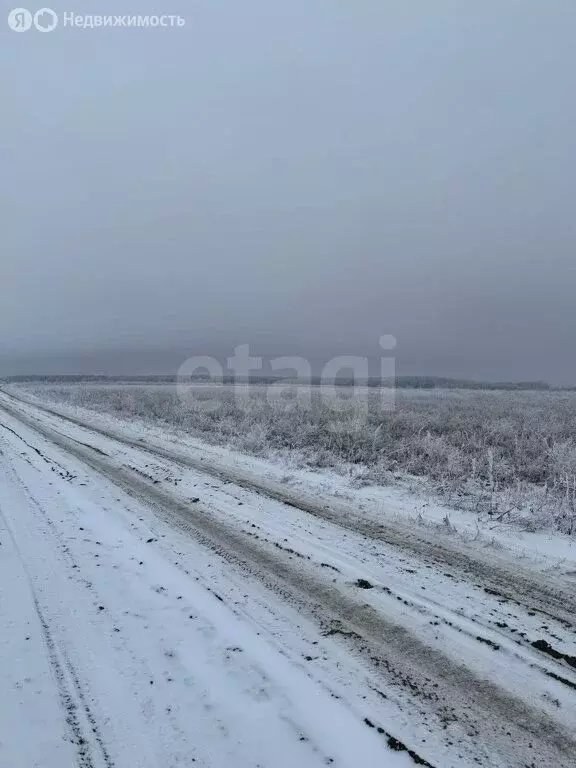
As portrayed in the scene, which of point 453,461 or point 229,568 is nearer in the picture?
point 229,568

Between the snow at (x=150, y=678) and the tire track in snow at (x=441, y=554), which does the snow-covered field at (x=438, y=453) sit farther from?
the snow at (x=150, y=678)

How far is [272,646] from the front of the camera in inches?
128

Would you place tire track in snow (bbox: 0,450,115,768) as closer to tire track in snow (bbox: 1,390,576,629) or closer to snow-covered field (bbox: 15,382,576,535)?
tire track in snow (bbox: 1,390,576,629)

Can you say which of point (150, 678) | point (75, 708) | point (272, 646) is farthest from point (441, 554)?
point (75, 708)

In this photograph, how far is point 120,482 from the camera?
7.85 m

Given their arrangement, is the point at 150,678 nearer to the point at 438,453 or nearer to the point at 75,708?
the point at 75,708

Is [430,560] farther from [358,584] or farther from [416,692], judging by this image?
[416,692]

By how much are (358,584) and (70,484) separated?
5.67 meters

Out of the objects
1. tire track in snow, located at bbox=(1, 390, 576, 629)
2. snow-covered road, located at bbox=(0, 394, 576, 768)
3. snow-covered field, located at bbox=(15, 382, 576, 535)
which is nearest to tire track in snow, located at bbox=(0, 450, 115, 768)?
snow-covered road, located at bbox=(0, 394, 576, 768)

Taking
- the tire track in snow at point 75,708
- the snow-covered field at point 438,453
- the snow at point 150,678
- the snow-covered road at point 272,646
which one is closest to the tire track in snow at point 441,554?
the snow-covered road at point 272,646

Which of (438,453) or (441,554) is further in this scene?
(438,453)

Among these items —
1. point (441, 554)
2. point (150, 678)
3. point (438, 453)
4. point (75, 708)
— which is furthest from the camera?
point (438, 453)

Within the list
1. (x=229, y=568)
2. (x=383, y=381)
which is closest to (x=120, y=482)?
(x=229, y=568)

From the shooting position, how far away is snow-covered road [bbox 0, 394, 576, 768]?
7.91 feet
